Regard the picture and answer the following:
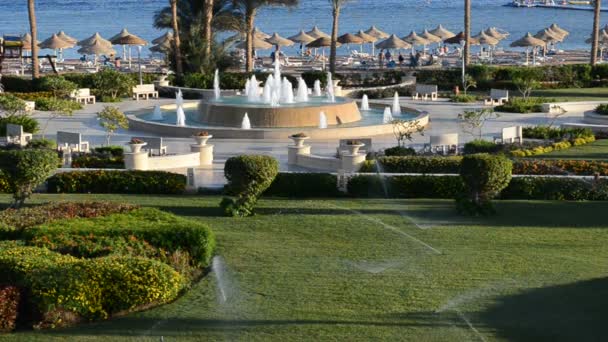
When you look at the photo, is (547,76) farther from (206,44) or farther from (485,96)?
(206,44)

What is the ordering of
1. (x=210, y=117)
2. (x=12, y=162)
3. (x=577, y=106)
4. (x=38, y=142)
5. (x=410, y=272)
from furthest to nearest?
(x=577, y=106) < (x=210, y=117) < (x=38, y=142) < (x=12, y=162) < (x=410, y=272)

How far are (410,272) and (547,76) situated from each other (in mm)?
31480

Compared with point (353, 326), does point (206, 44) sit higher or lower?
higher

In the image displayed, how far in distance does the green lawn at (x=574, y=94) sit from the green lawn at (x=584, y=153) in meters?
11.5

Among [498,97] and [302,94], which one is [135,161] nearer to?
[302,94]

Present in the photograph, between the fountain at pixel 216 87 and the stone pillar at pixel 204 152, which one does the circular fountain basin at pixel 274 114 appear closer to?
the stone pillar at pixel 204 152

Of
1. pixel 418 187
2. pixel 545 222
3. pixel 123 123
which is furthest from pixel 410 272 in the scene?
pixel 123 123

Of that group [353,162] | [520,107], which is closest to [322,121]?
[353,162]

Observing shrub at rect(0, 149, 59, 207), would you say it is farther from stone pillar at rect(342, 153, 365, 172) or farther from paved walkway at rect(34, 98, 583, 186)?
stone pillar at rect(342, 153, 365, 172)

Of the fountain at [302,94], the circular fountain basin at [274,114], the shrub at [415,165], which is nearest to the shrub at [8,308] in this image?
the shrub at [415,165]

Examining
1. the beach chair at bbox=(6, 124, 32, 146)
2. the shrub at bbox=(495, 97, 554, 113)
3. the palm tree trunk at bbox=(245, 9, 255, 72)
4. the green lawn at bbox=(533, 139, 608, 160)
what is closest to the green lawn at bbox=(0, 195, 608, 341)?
the green lawn at bbox=(533, 139, 608, 160)

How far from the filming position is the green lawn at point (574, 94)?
39.2 metres

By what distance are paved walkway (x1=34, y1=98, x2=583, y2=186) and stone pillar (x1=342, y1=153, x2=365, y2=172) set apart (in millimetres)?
1938

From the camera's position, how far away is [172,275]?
13.2m
